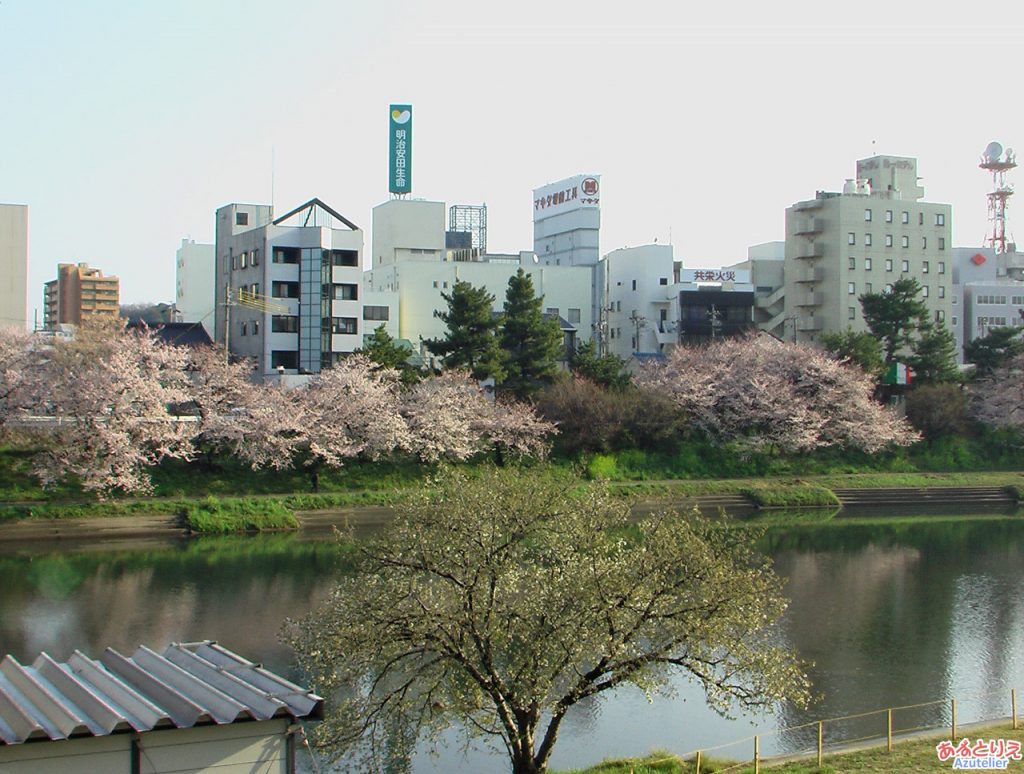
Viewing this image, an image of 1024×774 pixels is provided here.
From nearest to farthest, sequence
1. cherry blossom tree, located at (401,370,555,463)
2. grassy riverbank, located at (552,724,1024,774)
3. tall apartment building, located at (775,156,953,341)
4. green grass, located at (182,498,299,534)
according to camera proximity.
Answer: grassy riverbank, located at (552,724,1024,774)
green grass, located at (182,498,299,534)
cherry blossom tree, located at (401,370,555,463)
tall apartment building, located at (775,156,953,341)

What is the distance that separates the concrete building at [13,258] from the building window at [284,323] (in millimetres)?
18745

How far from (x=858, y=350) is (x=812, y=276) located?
1625 centimetres

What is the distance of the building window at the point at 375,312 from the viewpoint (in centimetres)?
6340

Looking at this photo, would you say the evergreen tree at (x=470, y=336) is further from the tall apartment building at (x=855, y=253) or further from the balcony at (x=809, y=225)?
the balcony at (x=809, y=225)

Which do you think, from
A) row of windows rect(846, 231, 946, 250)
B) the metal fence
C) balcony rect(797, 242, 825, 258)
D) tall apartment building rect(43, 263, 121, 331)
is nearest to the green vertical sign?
balcony rect(797, 242, 825, 258)

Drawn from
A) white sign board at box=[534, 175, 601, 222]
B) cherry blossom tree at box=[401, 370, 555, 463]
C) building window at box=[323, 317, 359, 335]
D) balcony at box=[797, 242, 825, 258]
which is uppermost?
white sign board at box=[534, 175, 601, 222]

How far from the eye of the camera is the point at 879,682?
19.8 m

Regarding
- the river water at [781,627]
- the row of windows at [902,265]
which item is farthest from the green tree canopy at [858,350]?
the river water at [781,627]

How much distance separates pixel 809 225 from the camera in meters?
71.0

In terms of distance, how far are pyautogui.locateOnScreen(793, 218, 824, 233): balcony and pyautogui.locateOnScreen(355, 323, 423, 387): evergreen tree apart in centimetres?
3372

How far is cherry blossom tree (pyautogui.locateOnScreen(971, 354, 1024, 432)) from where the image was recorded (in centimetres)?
5494

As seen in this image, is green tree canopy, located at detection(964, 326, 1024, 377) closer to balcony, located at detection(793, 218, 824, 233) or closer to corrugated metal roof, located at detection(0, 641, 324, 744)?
balcony, located at detection(793, 218, 824, 233)

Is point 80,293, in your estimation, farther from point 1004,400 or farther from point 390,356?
point 1004,400

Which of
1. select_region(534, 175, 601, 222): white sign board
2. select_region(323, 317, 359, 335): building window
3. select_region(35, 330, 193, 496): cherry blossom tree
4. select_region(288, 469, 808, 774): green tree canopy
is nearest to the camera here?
select_region(288, 469, 808, 774): green tree canopy
